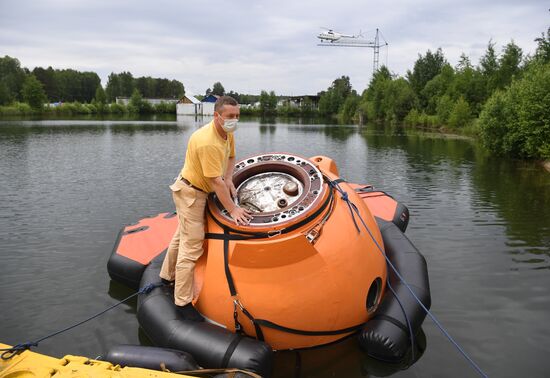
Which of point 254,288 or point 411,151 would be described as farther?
point 411,151

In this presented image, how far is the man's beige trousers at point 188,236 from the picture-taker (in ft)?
15.9

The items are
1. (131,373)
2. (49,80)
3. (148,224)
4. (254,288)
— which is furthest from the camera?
(49,80)

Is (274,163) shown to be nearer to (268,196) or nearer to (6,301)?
(268,196)

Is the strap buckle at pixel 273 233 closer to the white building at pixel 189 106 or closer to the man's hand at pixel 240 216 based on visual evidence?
the man's hand at pixel 240 216

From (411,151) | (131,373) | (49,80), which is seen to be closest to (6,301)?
(131,373)

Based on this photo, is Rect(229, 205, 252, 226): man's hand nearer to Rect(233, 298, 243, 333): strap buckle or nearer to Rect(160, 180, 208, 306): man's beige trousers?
Rect(160, 180, 208, 306): man's beige trousers

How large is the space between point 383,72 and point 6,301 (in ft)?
313

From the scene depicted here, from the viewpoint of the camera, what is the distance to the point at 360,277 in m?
4.78

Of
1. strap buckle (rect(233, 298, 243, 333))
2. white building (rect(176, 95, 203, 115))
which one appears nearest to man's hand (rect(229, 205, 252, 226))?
strap buckle (rect(233, 298, 243, 333))

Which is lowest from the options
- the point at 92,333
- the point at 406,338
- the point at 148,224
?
the point at 92,333

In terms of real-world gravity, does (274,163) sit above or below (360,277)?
above

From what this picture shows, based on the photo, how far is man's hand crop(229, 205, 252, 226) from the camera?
465 centimetres

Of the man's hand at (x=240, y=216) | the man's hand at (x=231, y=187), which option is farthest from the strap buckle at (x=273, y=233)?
the man's hand at (x=231, y=187)

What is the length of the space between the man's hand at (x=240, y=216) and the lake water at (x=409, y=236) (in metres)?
1.64
